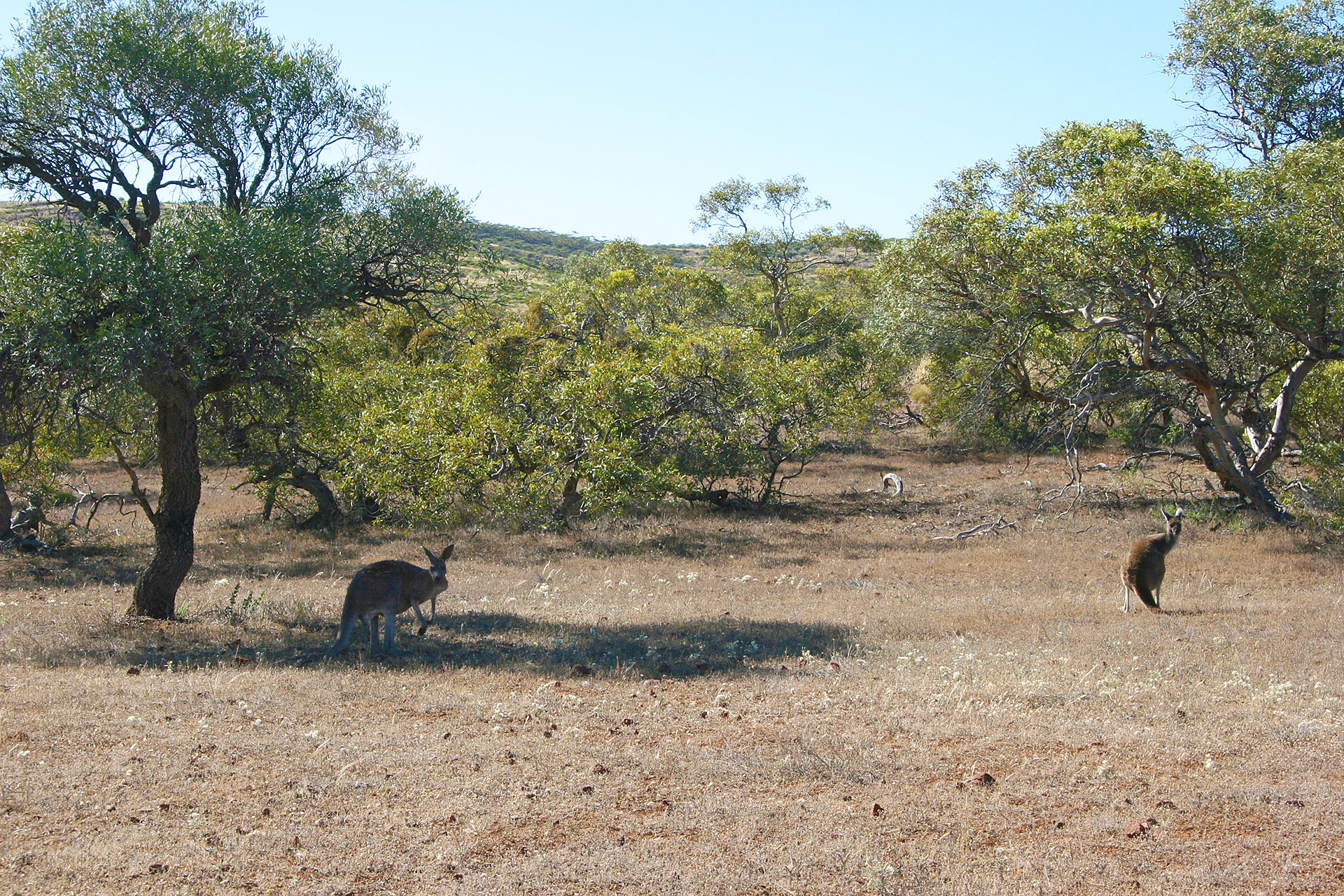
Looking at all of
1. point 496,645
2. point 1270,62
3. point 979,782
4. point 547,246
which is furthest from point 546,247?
point 979,782

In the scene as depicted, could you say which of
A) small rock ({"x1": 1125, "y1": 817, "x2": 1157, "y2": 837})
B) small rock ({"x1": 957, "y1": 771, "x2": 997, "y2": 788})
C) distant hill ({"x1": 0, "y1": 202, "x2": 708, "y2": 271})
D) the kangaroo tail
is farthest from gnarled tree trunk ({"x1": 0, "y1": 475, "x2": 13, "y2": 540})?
distant hill ({"x1": 0, "y1": 202, "x2": 708, "y2": 271})

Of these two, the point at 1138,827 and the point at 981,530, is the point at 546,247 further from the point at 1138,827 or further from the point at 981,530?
the point at 1138,827

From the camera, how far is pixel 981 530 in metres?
20.9

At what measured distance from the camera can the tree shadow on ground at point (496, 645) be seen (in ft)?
33.6

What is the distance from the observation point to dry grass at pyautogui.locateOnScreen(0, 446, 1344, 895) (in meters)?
5.49

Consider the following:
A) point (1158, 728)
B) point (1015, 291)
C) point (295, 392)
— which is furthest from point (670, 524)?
point (1158, 728)

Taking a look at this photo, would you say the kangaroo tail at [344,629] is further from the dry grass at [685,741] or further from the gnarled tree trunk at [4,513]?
the gnarled tree trunk at [4,513]

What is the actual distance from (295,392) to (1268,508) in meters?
18.5

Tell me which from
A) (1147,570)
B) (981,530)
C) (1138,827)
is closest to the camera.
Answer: (1138,827)

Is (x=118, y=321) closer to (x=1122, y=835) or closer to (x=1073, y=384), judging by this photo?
(x=1122, y=835)

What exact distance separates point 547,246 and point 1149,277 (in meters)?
103

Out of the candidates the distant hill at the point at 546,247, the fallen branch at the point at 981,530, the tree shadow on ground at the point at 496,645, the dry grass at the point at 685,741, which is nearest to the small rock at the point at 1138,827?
the dry grass at the point at 685,741

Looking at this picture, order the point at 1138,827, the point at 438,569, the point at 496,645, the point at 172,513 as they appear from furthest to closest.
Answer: the point at 172,513 < the point at 438,569 < the point at 496,645 < the point at 1138,827

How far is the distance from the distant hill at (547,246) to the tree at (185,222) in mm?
77803
